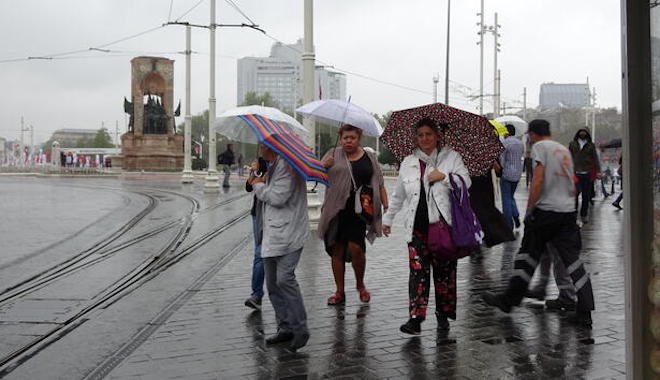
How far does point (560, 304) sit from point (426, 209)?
6.20 feet

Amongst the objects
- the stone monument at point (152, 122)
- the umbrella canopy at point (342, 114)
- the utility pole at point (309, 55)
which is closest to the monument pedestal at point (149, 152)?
the stone monument at point (152, 122)

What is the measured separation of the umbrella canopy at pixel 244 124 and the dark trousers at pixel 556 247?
2194 mm

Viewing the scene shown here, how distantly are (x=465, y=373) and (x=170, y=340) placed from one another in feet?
7.76

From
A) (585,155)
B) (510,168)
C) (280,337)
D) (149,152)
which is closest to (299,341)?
(280,337)

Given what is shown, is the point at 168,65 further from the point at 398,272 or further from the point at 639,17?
the point at 639,17

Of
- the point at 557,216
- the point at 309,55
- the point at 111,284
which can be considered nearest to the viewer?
the point at 557,216

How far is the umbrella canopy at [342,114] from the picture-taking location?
22.9 feet

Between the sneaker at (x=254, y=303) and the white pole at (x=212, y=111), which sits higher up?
the white pole at (x=212, y=111)

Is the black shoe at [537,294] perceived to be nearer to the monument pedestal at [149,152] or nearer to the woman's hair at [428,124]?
the woman's hair at [428,124]

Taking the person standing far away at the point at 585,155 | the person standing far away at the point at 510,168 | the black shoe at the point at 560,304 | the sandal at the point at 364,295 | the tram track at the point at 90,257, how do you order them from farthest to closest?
1. the person standing far away at the point at 585,155
2. the person standing far away at the point at 510,168
3. the tram track at the point at 90,257
4. the sandal at the point at 364,295
5. the black shoe at the point at 560,304

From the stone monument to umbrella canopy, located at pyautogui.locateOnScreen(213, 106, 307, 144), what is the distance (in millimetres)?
48618

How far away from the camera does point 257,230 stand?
246 inches

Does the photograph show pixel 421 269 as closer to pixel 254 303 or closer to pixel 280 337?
pixel 280 337

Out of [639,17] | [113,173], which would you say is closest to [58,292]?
[639,17]
